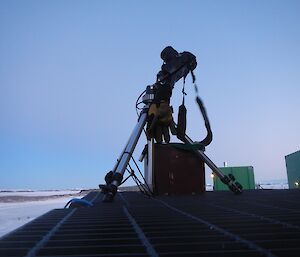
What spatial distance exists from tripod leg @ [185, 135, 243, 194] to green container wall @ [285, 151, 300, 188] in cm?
1433

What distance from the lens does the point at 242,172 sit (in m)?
25.3

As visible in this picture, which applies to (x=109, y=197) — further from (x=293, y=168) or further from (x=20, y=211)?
(x=293, y=168)

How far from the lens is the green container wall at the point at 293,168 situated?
2239cm

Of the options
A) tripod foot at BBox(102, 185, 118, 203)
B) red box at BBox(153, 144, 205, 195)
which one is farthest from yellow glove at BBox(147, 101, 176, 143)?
tripod foot at BBox(102, 185, 118, 203)

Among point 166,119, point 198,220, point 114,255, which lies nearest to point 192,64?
point 166,119

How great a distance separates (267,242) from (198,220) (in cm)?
160

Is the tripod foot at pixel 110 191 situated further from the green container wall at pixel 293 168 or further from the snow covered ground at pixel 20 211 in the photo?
the green container wall at pixel 293 168

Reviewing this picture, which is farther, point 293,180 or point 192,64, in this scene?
point 293,180

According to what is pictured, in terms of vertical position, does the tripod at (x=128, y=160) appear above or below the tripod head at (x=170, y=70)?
below

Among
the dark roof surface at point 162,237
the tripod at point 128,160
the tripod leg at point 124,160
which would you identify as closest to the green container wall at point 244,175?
the tripod at point 128,160

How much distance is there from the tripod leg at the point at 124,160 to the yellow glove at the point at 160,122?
322mm

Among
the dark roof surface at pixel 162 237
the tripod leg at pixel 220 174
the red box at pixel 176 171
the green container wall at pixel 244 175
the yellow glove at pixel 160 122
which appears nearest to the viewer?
Result: the dark roof surface at pixel 162 237

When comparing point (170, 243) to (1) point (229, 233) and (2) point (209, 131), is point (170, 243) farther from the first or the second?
(2) point (209, 131)

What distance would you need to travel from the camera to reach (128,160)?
28.3 ft
